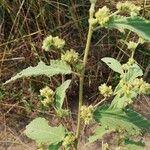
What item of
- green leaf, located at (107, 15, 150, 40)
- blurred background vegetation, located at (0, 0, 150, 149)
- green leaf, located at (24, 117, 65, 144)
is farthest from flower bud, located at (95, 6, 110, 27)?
blurred background vegetation, located at (0, 0, 150, 149)

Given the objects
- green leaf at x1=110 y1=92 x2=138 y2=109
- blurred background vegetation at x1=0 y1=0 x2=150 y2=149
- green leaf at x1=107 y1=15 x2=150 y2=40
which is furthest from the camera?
blurred background vegetation at x1=0 y1=0 x2=150 y2=149

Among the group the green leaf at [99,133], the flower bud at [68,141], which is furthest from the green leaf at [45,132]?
the green leaf at [99,133]

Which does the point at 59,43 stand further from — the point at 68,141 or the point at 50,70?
the point at 68,141

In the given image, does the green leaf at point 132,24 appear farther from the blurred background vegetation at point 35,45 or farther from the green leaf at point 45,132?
the blurred background vegetation at point 35,45

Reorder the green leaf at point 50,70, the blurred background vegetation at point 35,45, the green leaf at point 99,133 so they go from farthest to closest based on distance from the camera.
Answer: the blurred background vegetation at point 35,45 → the green leaf at point 99,133 → the green leaf at point 50,70

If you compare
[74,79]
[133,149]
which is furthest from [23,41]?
[133,149]

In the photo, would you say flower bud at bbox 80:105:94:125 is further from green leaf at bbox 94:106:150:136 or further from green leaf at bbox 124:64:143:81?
green leaf at bbox 124:64:143:81
